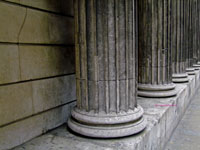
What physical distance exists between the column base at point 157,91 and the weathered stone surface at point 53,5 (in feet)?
12.5

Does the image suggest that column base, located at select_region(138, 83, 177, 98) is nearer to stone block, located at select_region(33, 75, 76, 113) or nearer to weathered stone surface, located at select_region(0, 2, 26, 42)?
stone block, located at select_region(33, 75, 76, 113)

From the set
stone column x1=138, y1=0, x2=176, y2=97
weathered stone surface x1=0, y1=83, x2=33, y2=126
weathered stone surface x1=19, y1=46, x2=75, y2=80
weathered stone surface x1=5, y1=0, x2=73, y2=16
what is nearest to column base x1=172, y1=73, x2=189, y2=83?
stone column x1=138, y1=0, x2=176, y2=97

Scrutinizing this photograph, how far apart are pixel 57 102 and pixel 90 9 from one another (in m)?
2.18

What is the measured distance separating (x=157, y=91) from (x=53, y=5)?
4500 mm

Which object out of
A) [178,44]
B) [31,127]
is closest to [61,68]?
[31,127]

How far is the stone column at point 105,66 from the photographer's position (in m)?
4.01

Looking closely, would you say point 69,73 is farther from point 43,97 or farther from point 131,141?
point 131,141

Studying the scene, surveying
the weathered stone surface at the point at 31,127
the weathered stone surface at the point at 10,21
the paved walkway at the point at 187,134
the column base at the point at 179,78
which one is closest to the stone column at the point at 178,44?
the column base at the point at 179,78

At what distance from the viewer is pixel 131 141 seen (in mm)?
3961

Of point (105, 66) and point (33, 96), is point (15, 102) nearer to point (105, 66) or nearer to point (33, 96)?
point (33, 96)

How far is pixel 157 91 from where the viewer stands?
7.35 meters

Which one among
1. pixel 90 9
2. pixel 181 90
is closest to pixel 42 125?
pixel 90 9

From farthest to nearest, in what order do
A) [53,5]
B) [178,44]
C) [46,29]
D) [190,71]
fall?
[190,71], [178,44], [53,5], [46,29]

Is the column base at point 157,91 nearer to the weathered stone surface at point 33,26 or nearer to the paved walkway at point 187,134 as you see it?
the paved walkway at point 187,134
